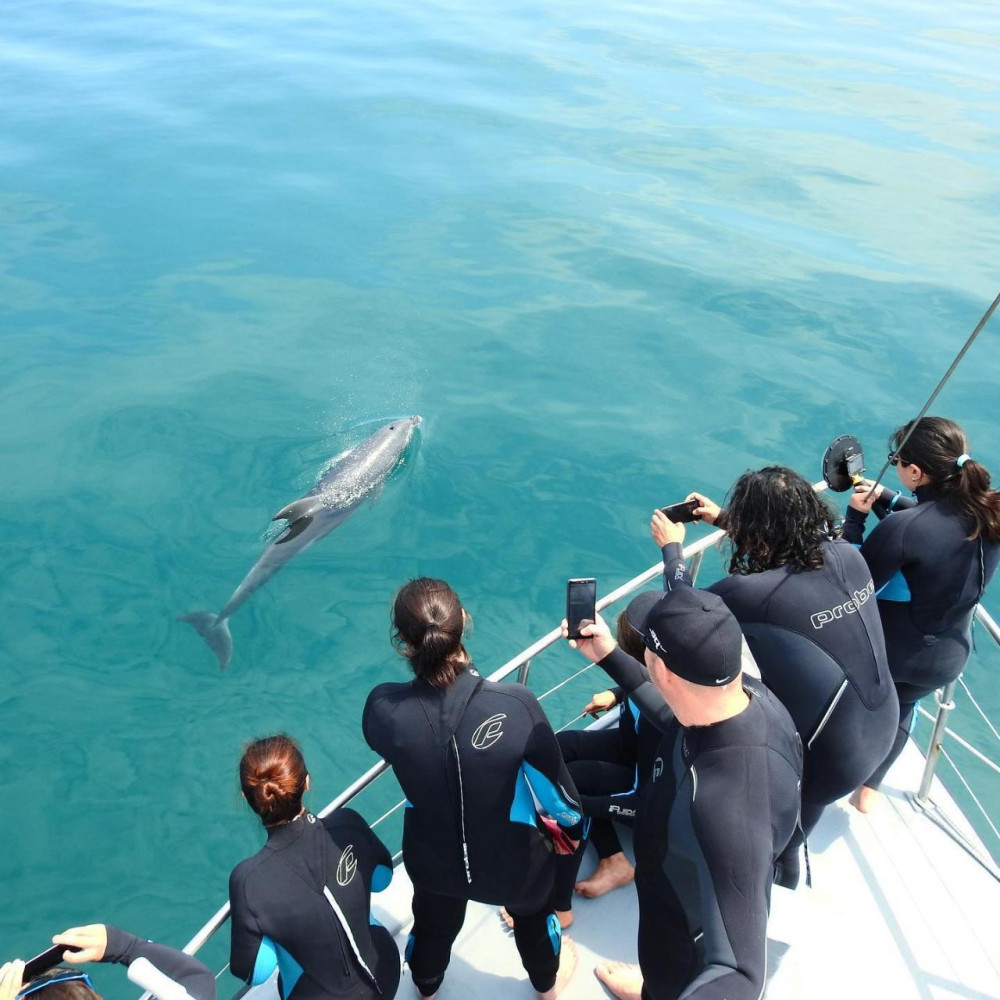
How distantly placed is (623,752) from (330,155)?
Result: 15772 mm

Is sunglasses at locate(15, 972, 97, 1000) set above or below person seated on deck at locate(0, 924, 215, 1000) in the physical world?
above

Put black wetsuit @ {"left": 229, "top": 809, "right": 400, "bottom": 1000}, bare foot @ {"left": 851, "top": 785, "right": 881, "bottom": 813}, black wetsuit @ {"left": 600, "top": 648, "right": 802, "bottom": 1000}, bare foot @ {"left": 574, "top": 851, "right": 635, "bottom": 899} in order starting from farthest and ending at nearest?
bare foot @ {"left": 851, "top": 785, "right": 881, "bottom": 813}
bare foot @ {"left": 574, "top": 851, "right": 635, "bottom": 899}
black wetsuit @ {"left": 229, "top": 809, "right": 400, "bottom": 1000}
black wetsuit @ {"left": 600, "top": 648, "right": 802, "bottom": 1000}

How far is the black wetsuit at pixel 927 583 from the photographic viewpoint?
166 inches

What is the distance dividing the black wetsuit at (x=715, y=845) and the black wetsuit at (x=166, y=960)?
1.65m

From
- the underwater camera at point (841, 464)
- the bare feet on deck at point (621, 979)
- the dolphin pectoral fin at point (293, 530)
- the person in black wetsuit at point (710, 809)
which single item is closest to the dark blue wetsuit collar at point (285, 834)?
the person in black wetsuit at point (710, 809)

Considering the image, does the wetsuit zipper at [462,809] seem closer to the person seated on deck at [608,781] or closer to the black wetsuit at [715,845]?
the black wetsuit at [715,845]

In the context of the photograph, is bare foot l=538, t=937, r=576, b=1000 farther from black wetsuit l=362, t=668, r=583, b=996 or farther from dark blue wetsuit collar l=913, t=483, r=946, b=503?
dark blue wetsuit collar l=913, t=483, r=946, b=503

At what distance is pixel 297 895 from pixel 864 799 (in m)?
3.43

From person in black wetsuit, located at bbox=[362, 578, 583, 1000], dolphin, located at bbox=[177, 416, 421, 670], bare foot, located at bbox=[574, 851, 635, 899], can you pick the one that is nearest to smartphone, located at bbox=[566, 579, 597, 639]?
person in black wetsuit, located at bbox=[362, 578, 583, 1000]

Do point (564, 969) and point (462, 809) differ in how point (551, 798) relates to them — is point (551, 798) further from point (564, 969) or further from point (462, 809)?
point (564, 969)

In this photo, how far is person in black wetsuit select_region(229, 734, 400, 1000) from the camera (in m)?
3.13

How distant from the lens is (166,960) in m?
3.31

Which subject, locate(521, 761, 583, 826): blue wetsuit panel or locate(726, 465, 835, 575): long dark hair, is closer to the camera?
locate(521, 761, 583, 826): blue wetsuit panel

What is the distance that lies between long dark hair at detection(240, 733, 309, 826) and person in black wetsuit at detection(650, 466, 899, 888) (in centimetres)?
186
